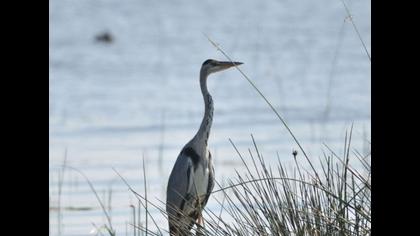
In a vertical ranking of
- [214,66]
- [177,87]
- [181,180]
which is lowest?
[181,180]

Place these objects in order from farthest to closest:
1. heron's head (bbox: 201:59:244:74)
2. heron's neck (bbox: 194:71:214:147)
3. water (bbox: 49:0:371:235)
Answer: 1. water (bbox: 49:0:371:235)
2. heron's head (bbox: 201:59:244:74)
3. heron's neck (bbox: 194:71:214:147)

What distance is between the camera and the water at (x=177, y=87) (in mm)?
8078

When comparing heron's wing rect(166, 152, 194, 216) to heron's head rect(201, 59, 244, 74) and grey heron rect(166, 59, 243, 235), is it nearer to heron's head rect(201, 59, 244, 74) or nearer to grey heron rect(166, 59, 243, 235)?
grey heron rect(166, 59, 243, 235)

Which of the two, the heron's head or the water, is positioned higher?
the water

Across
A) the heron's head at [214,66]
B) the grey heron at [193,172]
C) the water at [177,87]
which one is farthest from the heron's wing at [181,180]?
the heron's head at [214,66]

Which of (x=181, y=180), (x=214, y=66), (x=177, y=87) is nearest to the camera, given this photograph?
(x=181, y=180)

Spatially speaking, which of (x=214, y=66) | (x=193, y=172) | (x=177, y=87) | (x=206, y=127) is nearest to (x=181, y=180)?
(x=193, y=172)

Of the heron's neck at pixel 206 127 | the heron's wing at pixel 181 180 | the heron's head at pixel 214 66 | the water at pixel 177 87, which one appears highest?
the water at pixel 177 87

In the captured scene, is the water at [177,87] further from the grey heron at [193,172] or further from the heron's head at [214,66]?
the heron's head at [214,66]

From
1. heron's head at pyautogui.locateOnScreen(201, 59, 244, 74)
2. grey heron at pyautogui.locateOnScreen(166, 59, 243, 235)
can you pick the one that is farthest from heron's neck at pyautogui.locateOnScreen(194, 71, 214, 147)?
heron's head at pyautogui.locateOnScreen(201, 59, 244, 74)

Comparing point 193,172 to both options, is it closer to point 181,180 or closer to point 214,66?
point 181,180

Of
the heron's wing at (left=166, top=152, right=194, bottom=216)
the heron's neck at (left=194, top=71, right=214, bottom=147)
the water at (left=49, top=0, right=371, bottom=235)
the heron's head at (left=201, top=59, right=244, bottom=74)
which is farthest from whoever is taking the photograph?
the water at (left=49, top=0, right=371, bottom=235)

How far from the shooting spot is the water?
26.5ft

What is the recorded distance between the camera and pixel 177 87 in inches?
480
